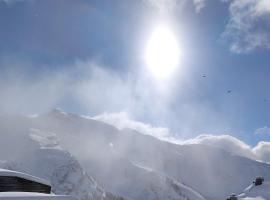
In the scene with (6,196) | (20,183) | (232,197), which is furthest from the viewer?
(232,197)

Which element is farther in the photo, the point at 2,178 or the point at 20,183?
the point at 20,183

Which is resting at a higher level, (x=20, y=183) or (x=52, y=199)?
(x=20, y=183)

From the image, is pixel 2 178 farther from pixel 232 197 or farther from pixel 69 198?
pixel 232 197

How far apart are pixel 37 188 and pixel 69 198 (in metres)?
14.6

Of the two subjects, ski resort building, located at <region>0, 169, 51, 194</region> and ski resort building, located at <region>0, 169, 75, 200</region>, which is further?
ski resort building, located at <region>0, 169, 51, 194</region>

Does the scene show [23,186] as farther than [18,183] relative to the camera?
Yes

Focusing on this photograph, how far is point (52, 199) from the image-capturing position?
50.2 metres

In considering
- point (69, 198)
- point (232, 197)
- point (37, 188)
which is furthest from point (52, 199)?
point (232, 197)

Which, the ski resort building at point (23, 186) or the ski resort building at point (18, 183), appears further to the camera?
the ski resort building at point (18, 183)

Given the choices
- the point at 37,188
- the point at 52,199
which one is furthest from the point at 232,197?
the point at 52,199

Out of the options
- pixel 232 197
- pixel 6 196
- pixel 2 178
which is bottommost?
pixel 6 196

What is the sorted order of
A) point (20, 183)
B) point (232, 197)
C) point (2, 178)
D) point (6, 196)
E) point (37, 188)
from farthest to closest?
point (232, 197) → point (37, 188) → point (20, 183) → point (2, 178) → point (6, 196)

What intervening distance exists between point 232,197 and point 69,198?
13257cm

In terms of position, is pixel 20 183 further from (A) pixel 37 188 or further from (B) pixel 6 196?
(B) pixel 6 196
